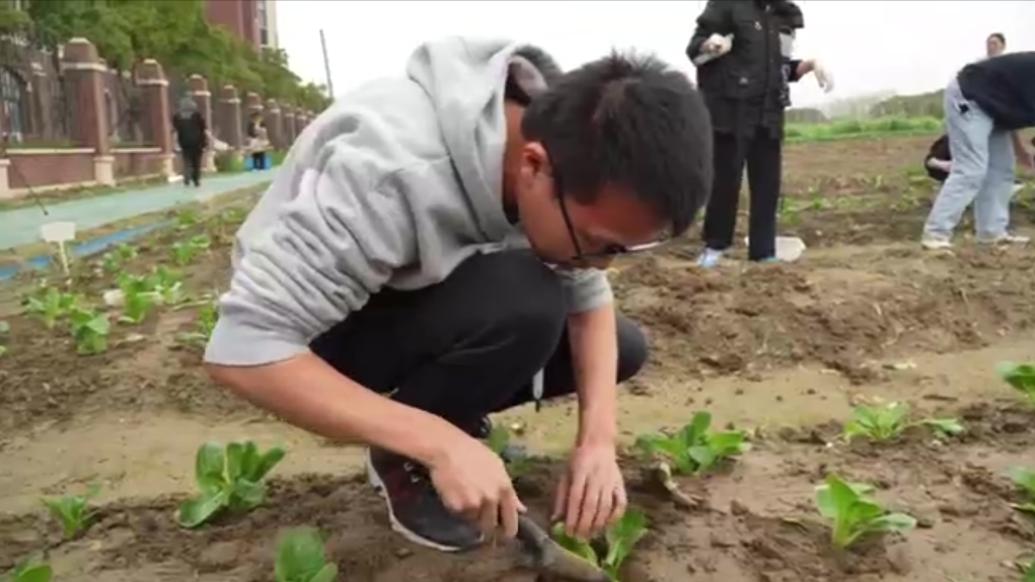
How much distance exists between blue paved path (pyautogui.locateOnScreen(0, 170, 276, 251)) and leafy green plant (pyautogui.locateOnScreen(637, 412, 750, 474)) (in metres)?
7.56

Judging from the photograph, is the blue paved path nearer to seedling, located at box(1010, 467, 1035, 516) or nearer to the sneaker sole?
the sneaker sole

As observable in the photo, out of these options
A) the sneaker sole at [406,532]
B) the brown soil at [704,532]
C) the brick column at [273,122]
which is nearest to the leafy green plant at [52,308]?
the brown soil at [704,532]

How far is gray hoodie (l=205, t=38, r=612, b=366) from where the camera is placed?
164 cm

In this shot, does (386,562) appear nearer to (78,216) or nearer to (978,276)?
(978,276)

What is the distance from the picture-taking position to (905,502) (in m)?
2.39

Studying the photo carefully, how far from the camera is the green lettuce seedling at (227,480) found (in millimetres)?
2355

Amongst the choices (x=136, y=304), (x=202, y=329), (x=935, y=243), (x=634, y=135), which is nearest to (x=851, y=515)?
(x=634, y=135)

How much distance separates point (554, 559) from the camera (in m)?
1.96

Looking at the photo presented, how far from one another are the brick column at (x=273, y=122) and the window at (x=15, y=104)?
81.6 ft

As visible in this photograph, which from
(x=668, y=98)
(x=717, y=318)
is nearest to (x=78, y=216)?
(x=717, y=318)

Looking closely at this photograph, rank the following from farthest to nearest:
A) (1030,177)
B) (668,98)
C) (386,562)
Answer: (1030,177), (386,562), (668,98)

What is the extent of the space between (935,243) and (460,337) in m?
4.50

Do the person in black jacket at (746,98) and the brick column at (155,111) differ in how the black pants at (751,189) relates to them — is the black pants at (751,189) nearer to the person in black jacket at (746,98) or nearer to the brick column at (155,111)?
the person in black jacket at (746,98)

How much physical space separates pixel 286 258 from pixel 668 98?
581 millimetres
